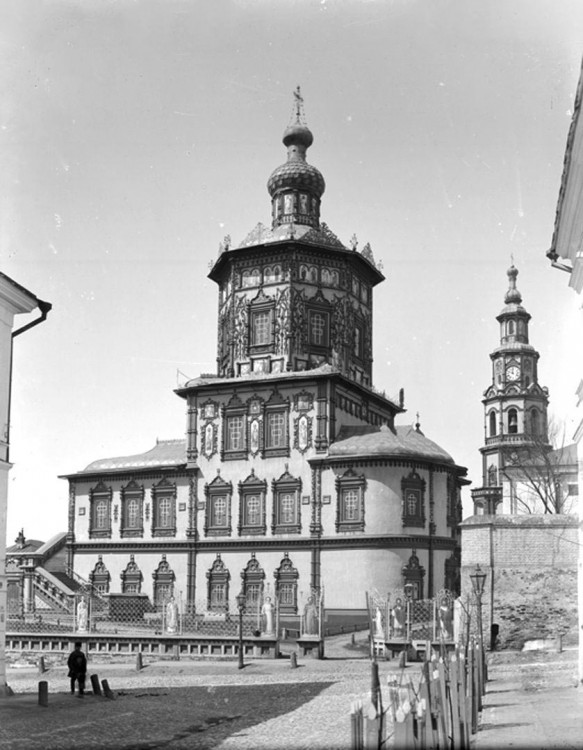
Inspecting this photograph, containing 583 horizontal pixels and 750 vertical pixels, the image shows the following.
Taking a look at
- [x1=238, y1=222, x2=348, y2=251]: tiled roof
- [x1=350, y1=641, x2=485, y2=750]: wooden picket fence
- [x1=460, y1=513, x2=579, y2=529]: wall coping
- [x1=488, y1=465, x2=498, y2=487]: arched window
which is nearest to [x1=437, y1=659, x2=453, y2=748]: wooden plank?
[x1=350, y1=641, x2=485, y2=750]: wooden picket fence

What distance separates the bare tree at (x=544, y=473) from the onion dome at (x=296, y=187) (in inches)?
723

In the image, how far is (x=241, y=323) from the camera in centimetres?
5331

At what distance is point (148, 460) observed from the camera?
2064 inches

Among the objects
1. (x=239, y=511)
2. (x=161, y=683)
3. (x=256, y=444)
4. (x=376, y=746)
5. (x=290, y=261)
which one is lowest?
(x=161, y=683)

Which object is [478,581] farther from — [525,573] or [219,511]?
[219,511]

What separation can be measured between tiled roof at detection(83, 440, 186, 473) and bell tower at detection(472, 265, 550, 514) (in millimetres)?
29784

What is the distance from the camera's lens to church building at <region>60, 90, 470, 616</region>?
4684 cm

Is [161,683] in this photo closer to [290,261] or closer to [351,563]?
[351,563]

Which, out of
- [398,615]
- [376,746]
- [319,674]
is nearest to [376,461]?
[398,615]

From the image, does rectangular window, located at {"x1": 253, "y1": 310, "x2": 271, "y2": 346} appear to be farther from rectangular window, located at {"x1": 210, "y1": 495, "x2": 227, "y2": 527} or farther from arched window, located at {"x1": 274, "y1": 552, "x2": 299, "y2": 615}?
arched window, located at {"x1": 274, "y1": 552, "x2": 299, "y2": 615}

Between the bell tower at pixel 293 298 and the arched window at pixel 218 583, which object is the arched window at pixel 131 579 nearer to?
the arched window at pixel 218 583

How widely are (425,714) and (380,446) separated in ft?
116

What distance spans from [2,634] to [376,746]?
13246 mm

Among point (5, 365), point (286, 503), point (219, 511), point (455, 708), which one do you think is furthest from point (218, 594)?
point (455, 708)
